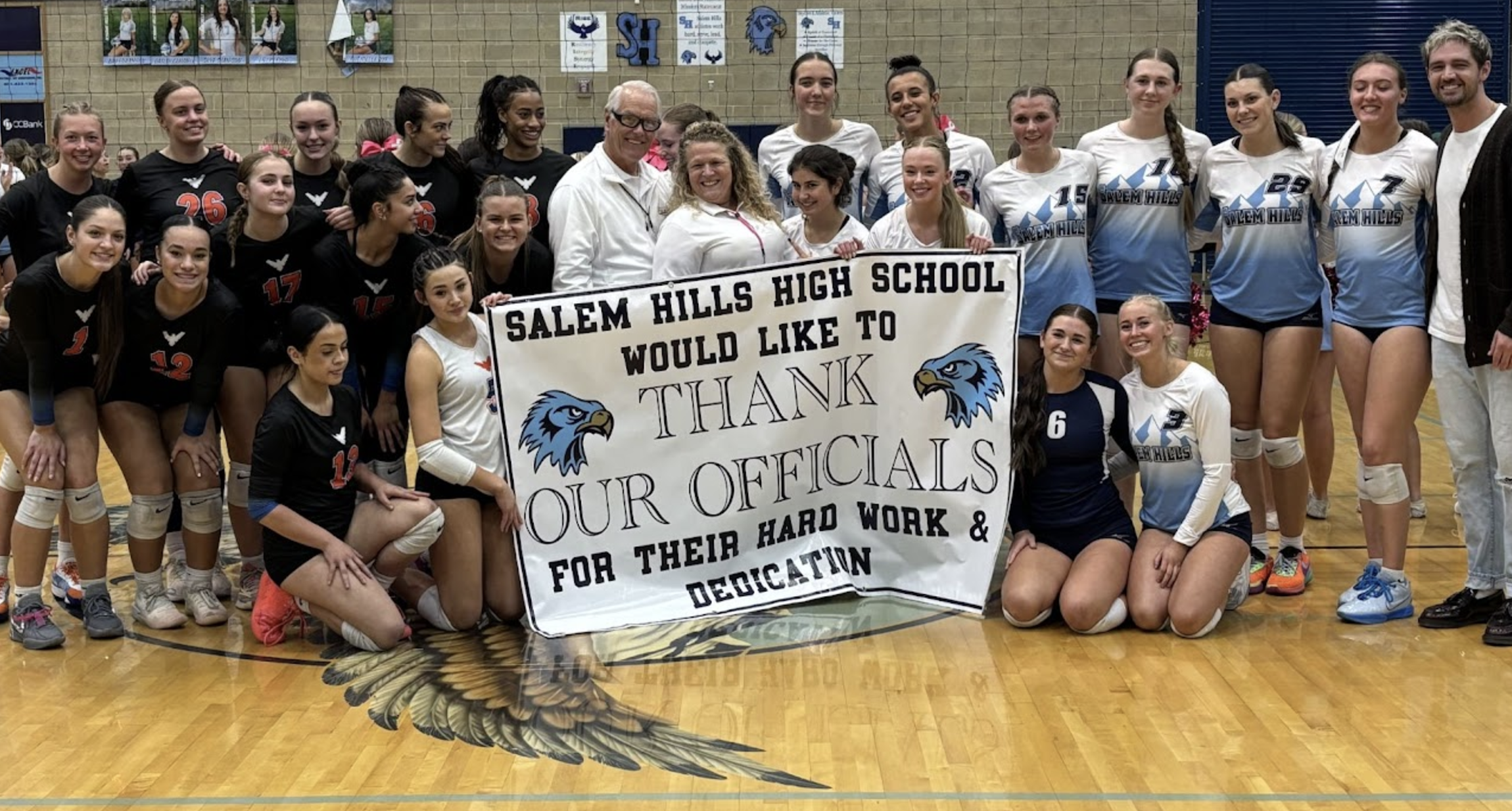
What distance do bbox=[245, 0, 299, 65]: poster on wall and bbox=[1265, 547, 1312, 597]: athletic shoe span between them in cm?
1294

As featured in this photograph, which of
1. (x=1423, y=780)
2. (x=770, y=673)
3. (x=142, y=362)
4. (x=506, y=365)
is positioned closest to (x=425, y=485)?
(x=506, y=365)

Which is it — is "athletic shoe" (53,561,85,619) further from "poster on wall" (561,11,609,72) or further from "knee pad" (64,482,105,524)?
"poster on wall" (561,11,609,72)

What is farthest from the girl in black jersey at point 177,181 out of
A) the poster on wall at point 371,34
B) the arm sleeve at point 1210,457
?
the poster on wall at point 371,34

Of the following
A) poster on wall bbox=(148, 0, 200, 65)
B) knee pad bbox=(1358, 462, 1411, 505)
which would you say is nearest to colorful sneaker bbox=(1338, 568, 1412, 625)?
knee pad bbox=(1358, 462, 1411, 505)

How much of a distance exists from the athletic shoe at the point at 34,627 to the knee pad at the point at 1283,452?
444 cm

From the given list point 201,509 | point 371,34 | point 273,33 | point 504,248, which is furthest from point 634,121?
point 273,33

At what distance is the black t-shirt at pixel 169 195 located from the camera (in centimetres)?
522

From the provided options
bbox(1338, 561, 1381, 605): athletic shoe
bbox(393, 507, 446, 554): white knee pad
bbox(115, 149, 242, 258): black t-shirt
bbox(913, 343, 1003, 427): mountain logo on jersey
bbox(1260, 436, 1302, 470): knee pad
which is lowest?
bbox(1338, 561, 1381, 605): athletic shoe

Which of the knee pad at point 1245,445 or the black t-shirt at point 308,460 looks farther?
the knee pad at point 1245,445

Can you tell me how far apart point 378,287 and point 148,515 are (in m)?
1.15

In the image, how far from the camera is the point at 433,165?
561 centimetres

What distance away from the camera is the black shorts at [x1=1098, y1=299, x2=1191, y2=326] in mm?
5492

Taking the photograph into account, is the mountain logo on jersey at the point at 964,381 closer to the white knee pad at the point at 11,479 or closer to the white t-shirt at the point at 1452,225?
the white t-shirt at the point at 1452,225

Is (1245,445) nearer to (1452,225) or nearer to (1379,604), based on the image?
Result: (1379,604)
